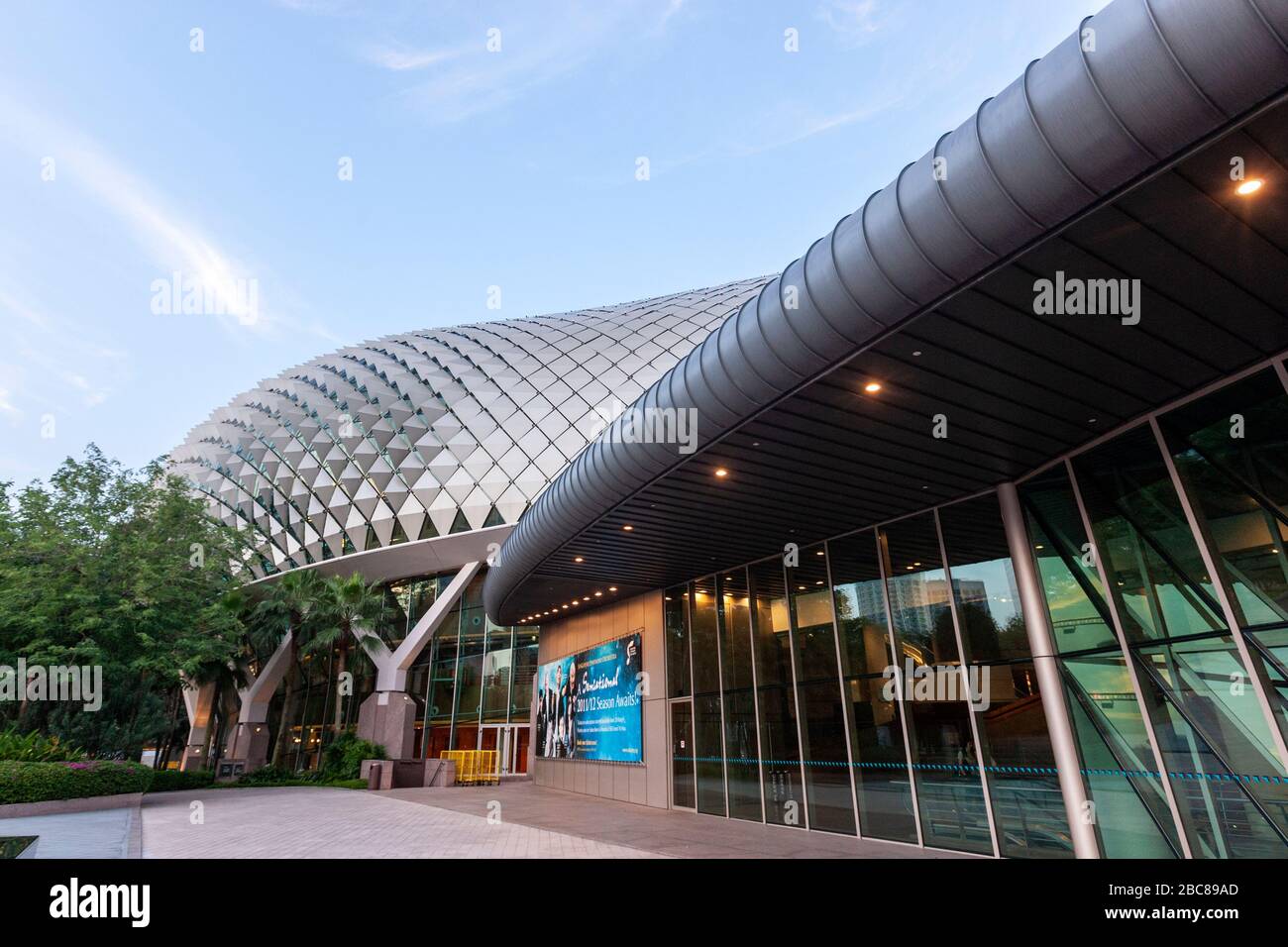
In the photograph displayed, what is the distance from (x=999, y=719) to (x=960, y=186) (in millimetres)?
8799

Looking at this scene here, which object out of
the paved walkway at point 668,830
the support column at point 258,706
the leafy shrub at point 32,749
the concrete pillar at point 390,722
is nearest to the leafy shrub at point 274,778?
the concrete pillar at point 390,722

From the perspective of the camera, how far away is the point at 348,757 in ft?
91.8

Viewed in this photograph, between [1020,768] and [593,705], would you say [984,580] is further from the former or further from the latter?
[593,705]

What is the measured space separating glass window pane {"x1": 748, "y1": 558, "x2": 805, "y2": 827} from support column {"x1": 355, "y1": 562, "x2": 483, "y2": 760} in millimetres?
19299

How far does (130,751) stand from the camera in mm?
24500

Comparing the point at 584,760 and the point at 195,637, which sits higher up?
the point at 195,637

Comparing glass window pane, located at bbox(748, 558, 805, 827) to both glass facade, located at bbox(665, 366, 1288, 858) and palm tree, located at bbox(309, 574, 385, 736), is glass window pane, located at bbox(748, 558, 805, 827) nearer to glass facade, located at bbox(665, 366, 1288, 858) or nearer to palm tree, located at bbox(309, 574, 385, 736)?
glass facade, located at bbox(665, 366, 1288, 858)

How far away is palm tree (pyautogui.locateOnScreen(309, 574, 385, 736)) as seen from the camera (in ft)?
99.1

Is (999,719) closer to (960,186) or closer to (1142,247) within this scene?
(1142,247)

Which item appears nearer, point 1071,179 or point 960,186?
point 1071,179

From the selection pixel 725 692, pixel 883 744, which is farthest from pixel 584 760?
pixel 883 744

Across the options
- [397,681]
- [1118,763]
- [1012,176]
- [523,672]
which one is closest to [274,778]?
[397,681]

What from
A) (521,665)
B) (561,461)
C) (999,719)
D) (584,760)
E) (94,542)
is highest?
(561,461)
